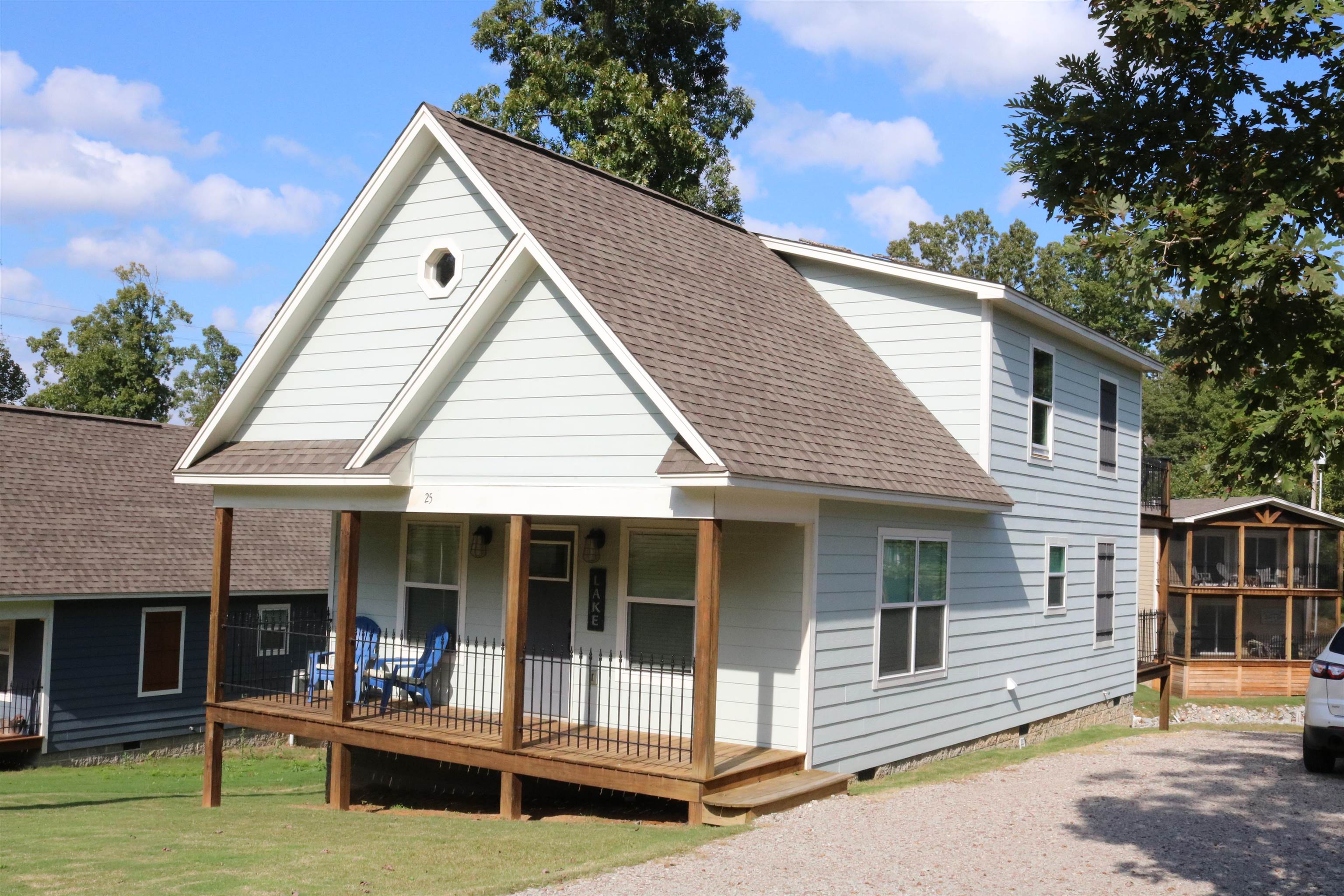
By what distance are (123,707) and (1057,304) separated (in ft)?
152

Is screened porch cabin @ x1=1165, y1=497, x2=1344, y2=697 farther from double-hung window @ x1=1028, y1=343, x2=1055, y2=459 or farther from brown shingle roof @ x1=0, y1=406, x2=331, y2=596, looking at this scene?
brown shingle roof @ x1=0, y1=406, x2=331, y2=596

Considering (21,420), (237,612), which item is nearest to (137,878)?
(237,612)

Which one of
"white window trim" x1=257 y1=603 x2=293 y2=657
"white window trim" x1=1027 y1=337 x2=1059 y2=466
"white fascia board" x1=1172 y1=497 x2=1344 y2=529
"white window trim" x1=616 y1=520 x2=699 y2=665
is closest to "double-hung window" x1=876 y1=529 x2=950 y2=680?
"white window trim" x1=616 y1=520 x2=699 y2=665

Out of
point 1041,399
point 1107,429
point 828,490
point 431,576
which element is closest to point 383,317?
point 431,576

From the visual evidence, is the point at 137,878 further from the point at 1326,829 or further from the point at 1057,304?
the point at 1057,304

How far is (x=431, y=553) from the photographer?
15375 millimetres

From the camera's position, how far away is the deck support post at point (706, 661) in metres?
10.4

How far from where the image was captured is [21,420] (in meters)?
24.6

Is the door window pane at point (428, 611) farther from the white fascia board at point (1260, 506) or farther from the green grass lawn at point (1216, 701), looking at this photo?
the white fascia board at point (1260, 506)

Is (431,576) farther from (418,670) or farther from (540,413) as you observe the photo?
(540,413)

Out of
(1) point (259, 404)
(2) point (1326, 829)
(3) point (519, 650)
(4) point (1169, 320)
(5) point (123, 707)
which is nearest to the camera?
(4) point (1169, 320)

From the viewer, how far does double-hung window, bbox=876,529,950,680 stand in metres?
13.4

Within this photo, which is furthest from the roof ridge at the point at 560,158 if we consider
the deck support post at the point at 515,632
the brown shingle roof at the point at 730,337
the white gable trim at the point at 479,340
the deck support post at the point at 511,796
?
the deck support post at the point at 511,796

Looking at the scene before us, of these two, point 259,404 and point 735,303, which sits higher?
point 735,303
